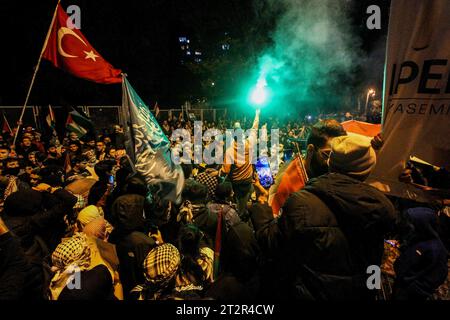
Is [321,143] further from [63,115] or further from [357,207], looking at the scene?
[63,115]

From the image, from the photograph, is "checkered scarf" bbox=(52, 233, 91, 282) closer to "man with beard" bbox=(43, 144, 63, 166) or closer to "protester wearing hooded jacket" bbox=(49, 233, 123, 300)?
"protester wearing hooded jacket" bbox=(49, 233, 123, 300)

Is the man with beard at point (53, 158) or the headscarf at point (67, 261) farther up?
the man with beard at point (53, 158)

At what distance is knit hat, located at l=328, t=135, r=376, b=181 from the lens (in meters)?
1.84

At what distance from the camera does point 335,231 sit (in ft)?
5.63

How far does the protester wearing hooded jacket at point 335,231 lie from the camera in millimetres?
1689

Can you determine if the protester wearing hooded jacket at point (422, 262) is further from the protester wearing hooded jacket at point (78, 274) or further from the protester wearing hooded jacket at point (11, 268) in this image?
the protester wearing hooded jacket at point (11, 268)

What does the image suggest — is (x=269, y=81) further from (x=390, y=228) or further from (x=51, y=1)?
(x=390, y=228)

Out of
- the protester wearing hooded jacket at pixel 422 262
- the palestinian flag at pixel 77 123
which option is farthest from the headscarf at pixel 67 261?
the palestinian flag at pixel 77 123

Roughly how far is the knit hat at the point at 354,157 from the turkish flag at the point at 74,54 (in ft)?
13.3

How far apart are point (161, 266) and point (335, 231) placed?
1.30 m

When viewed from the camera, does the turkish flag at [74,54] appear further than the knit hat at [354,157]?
Yes

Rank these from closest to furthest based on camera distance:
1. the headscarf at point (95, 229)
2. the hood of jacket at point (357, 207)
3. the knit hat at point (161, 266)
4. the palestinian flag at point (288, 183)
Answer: the hood of jacket at point (357, 207), the knit hat at point (161, 266), the palestinian flag at point (288, 183), the headscarf at point (95, 229)

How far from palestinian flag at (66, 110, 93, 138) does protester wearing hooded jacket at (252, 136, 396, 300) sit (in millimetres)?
7241
